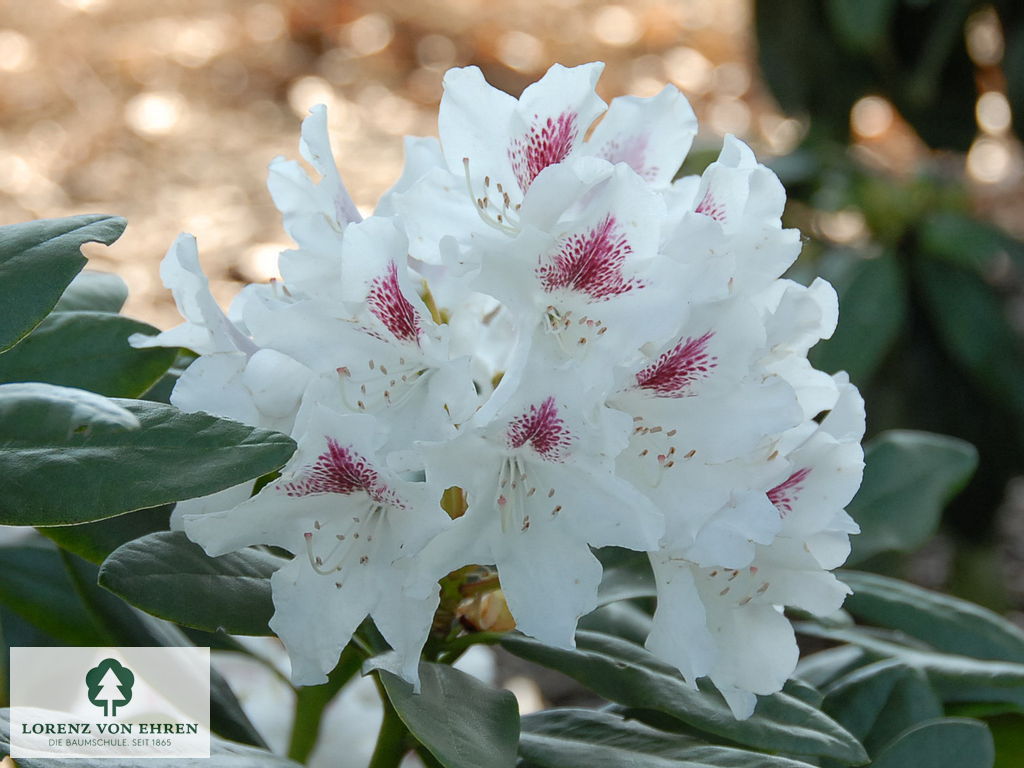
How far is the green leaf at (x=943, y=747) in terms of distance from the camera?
0.69m

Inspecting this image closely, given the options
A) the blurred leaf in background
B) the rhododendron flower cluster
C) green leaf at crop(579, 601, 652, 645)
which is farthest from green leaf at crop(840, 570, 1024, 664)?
the blurred leaf in background

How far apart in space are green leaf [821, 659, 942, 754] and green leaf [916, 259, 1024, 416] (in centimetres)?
135

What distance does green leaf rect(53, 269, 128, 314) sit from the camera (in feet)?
2.54

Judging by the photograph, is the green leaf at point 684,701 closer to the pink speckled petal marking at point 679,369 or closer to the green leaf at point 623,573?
the green leaf at point 623,573

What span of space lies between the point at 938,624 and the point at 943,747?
0.22m

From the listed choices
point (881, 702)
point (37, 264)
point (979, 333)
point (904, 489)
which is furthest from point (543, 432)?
point (979, 333)

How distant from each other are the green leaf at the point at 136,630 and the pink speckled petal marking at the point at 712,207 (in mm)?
415

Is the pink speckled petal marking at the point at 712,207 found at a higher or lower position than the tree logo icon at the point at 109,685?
higher

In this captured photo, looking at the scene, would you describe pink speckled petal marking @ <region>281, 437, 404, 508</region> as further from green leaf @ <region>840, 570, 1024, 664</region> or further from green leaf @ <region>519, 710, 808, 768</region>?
green leaf @ <region>840, 570, 1024, 664</region>

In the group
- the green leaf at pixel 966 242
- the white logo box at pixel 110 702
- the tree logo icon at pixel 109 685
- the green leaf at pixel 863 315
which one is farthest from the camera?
the green leaf at pixel 966 242

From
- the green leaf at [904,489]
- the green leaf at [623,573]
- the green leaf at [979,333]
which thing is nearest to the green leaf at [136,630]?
the green leaf at [623,573]

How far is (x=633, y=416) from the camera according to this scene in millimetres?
623

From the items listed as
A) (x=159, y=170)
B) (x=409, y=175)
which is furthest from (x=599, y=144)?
(x=159, y=170)

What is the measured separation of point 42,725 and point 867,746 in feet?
1.66
